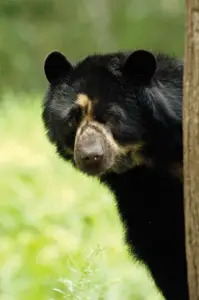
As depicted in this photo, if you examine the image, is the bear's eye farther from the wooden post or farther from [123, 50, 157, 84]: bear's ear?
the wooden post

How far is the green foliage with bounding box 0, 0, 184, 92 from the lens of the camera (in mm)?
19266

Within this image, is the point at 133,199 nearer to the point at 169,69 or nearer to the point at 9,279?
the point at 169,69

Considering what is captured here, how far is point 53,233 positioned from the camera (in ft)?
23.2

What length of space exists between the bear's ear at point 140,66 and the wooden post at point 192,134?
1.13 m

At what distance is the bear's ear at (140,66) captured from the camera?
479 cm

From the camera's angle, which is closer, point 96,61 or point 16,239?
point 96,61

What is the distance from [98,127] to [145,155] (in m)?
0.33

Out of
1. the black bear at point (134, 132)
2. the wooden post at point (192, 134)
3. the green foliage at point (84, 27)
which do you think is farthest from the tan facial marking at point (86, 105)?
the green foliage at point (84, 27)

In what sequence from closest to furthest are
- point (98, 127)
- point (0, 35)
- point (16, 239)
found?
1. point (98, 127)
2. point (16, 239)
3. point (0, 35)

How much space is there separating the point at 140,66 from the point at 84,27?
16.5 m

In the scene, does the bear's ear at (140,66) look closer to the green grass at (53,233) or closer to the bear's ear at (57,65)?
the bear's ear at (57,65)

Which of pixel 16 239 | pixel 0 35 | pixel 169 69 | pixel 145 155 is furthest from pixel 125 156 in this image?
pixel 0 35

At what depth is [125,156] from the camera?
496cm

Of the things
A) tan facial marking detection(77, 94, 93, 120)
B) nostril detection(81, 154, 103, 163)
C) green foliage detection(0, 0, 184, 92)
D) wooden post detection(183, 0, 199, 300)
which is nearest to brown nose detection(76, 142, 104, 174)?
nostril detection(81, 154, 103, 163)
